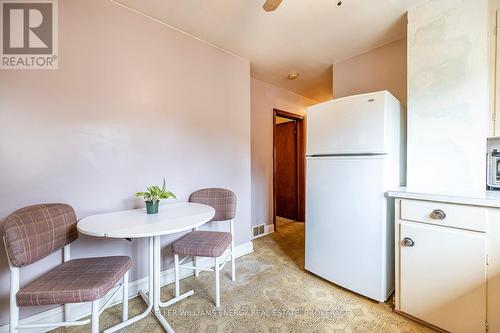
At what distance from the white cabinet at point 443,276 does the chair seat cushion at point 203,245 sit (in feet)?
4.46

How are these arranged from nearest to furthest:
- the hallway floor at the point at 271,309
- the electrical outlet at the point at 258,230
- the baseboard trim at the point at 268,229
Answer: the hallway floor at the point at 271,309 → the electrical outlet at the point at 258,230 → the baseboard trim at the point at 268,229

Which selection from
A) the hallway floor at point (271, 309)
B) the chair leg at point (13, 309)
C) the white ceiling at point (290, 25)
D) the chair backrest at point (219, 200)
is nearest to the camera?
the chair leg at point (13, 309)

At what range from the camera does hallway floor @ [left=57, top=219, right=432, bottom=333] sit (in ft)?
4.69

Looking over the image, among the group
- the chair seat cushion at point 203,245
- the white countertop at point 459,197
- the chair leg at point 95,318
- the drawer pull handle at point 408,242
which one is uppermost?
the white countertop at point 459,197

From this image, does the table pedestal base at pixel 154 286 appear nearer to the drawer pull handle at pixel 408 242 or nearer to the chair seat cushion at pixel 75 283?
the chair seat cushion at pixel 75 283

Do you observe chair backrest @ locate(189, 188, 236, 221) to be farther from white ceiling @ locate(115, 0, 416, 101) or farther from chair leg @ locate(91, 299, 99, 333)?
white ceiling @ locate(115, 0, 416, 101)

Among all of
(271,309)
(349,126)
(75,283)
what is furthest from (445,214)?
(75,283)

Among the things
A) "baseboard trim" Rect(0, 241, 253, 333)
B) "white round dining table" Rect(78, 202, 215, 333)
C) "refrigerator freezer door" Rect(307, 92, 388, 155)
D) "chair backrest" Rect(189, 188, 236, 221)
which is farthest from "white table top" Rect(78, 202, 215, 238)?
"refrigerator freezer door" Rect(307, 92, 388, 155)

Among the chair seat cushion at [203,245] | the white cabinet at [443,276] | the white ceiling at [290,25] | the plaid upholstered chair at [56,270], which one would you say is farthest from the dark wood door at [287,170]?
the plaid upholstered chair at [56,270]

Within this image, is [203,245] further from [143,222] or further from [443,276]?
[443,276]

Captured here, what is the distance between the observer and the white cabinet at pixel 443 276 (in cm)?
122

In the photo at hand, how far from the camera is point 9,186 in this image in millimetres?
1317

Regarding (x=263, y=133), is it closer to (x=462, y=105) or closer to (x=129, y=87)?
(x=129, y=87)

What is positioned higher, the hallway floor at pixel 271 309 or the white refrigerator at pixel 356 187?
the white refrigerator at pixel 356 187
